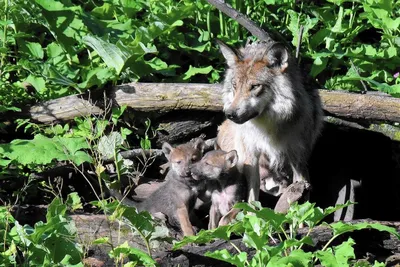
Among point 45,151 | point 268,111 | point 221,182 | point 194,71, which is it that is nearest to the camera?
point 45,151

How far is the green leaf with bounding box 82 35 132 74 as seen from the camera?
8664 millimetres

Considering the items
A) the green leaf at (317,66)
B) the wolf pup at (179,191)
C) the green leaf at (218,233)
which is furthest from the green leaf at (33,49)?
the green leaf at (218,233)

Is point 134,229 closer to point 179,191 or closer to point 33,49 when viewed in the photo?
point 179,191

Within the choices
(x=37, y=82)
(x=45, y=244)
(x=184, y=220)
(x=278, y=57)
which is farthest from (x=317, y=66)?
(x=45, y=244)

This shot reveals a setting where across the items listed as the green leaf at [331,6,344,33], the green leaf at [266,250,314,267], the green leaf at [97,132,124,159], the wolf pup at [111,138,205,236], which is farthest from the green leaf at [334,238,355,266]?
the green leaf at [331,6,344,33]

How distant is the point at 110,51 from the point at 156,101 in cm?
69

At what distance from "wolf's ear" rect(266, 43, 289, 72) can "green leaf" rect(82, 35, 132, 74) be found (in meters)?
1.57

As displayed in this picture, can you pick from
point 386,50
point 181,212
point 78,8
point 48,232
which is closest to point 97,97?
point 78,8

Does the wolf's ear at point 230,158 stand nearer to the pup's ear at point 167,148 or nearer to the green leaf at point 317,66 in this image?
the pup's ear at point 167,148

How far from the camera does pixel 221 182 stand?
7898mm

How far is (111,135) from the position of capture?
8.54m

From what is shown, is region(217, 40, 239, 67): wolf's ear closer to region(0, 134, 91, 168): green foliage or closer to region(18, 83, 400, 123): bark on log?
region(18, 83, 400, 123): bark on log

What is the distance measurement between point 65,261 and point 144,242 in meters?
1.08

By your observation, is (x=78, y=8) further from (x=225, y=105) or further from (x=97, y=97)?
(x=225, y=105)
